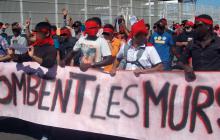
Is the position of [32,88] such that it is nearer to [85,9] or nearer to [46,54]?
[46,54]

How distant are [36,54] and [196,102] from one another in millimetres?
2337

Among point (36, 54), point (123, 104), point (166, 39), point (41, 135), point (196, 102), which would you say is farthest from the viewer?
point (166, 39)

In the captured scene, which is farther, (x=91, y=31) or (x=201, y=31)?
(x=91, y=31)

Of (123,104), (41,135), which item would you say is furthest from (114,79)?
(41,135)

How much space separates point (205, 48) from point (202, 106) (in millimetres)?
825

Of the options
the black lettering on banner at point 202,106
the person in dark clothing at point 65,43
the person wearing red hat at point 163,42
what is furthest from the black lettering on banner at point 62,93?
the person wearing red hat at point 163,42

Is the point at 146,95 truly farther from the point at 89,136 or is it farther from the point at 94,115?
the point at 89,136

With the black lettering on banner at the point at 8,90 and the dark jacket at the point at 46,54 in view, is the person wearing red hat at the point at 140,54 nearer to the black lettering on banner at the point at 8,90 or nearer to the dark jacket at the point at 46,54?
the dark jacket at the point at 46,54

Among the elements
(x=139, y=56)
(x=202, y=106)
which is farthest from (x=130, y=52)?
(x=202, y=106)

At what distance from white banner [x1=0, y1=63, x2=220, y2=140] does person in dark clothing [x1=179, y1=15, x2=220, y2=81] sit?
1.28 feet

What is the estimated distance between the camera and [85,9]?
16484mm

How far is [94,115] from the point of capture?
634 centimetres

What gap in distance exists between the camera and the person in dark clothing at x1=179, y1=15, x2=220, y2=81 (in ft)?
19.6

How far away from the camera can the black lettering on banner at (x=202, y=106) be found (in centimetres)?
556
